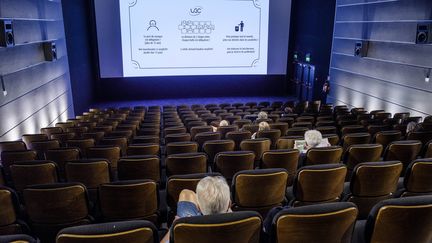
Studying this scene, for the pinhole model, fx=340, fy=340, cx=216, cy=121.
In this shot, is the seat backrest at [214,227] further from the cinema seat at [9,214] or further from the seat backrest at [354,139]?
the seat backrest at [354,139]

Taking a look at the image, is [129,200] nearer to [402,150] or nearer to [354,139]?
[402,150]

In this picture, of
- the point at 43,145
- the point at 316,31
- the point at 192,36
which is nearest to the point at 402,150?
the point at 43,145

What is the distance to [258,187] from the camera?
2.79 meters

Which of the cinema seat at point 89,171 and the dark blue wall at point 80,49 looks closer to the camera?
the cinema seat at point 89,171

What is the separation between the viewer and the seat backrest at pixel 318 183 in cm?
282

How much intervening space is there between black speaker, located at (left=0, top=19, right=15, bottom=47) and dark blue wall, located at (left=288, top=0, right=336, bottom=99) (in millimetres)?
10754

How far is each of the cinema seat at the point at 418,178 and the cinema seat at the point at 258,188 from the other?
114cm

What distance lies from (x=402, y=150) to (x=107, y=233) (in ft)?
11.7

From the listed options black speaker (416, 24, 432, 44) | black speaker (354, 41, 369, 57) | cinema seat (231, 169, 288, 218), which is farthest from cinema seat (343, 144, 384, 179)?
black speaker (354, 41, 369, 57)

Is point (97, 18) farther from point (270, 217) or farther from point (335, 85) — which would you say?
point (270, 217)

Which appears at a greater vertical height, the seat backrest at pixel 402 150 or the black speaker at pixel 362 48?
the black speaker at pixel 362 48

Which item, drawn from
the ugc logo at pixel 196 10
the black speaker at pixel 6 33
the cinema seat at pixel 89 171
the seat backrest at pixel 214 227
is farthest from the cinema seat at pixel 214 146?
the ugc logo at pixel 196 10

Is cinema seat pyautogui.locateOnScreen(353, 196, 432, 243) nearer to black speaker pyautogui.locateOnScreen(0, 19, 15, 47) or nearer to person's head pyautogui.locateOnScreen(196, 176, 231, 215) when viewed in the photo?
person's head pyautogui.locateOnScreen(196, 176, 231, 215)

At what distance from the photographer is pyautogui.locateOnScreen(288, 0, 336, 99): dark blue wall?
13273 millimetres
